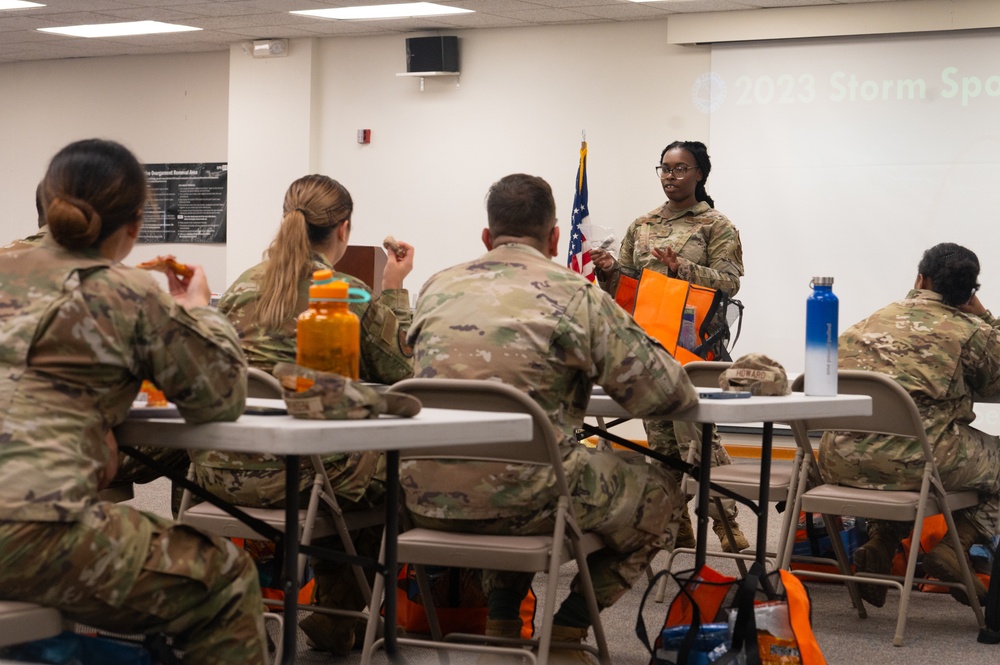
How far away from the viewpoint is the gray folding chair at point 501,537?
2441 millimetres

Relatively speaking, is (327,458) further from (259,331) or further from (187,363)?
(187,363)

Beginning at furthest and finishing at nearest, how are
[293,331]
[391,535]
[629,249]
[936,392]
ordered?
[629,249], [936,392], [293,331], [391,535]

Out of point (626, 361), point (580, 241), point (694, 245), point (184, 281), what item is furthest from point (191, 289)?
point (580, 241)

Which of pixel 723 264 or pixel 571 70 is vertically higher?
pixel 571 70

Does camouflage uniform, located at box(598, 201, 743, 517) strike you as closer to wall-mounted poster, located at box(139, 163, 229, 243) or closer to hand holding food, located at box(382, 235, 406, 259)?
hand holding food, located at box(382, 235, 406, 259)

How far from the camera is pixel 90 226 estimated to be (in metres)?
1.99

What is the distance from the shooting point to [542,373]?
2.67 meters

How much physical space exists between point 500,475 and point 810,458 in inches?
58.0

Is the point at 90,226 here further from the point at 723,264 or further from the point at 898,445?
the point at 723,264

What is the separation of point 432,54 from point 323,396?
301 inches

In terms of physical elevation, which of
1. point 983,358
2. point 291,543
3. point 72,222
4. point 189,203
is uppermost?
point 189,203

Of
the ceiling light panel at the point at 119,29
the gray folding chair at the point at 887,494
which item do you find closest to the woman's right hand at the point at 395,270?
the gray folding chair at the point at 887,494

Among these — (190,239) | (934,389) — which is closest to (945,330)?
(934,389)

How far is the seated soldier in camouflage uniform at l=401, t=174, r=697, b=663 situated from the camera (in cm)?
262
